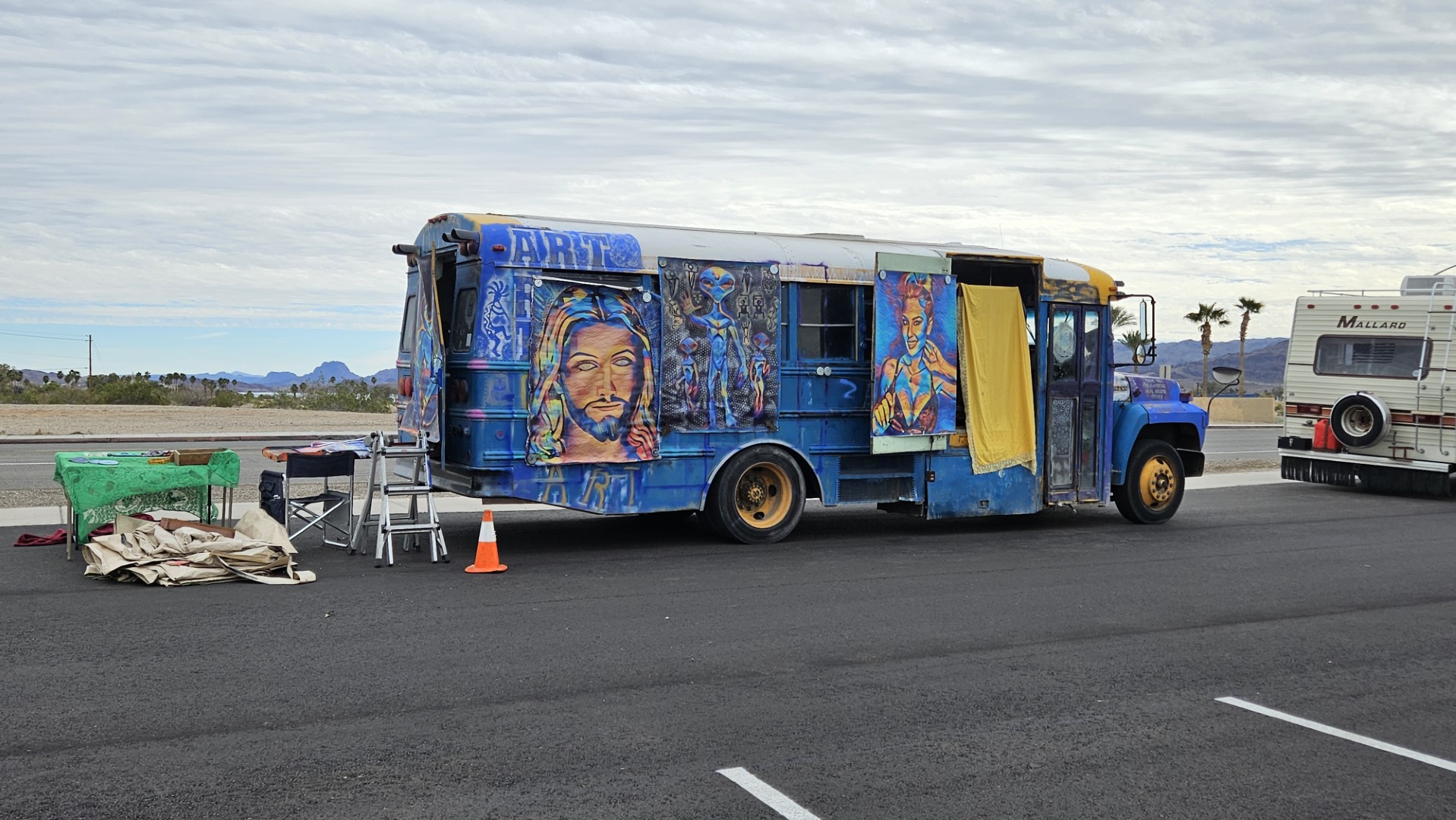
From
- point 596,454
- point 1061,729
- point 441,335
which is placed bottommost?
point 1061,729

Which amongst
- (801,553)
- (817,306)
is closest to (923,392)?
(817,306)

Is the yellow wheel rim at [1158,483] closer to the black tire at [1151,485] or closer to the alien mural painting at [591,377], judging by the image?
the black tire at [1151,485]

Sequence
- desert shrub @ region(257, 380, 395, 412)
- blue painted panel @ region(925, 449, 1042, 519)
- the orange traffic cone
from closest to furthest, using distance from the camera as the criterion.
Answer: the orange traffic cone < blue painted panel @ region(925, 449, 1042, 519) < desert shrub @ region(257, 380, 395, 412)

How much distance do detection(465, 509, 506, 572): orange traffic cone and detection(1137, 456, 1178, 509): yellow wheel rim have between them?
755cm

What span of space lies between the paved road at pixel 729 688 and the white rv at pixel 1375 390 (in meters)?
6.89

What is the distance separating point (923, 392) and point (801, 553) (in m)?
2.16

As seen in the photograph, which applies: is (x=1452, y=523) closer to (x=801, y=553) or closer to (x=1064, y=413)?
(x=1064, y=413)

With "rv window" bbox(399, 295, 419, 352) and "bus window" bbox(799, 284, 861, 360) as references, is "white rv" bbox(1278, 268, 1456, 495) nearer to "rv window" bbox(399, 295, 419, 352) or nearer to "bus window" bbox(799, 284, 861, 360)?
"bus window" bbox(799, 284, 861, 360)

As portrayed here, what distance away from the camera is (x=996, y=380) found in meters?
13.0

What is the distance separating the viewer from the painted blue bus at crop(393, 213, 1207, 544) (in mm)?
10758

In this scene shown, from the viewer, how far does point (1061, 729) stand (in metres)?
6.03

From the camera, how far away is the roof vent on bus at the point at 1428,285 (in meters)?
17.6

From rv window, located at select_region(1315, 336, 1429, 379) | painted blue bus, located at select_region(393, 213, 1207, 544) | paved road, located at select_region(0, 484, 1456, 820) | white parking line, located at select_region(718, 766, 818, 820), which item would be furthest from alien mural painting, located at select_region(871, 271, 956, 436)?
rv window, located at select_region(1315, 336, 1429, 379)

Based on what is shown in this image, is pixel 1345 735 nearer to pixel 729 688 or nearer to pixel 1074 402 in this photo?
pixel 729 688
